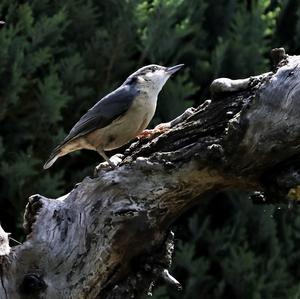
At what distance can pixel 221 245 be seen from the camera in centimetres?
529

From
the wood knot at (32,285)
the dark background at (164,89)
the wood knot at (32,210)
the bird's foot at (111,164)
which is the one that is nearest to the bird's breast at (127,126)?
the bird's foot at (111,164)

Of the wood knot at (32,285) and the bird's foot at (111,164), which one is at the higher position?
the bird's foot at (111,164)

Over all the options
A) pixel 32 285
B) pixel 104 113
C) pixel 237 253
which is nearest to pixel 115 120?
pixel 104 113

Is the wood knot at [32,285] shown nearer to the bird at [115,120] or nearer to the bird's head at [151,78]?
the bird at [115,120]

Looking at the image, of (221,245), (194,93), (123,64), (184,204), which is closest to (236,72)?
(194,93)

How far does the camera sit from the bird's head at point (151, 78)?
459cm

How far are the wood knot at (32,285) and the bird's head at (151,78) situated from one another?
1.19 m

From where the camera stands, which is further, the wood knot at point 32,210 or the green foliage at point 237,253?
the green foliage at point 237,253

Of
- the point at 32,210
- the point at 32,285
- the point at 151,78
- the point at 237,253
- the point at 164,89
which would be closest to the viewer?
the point at 32,285

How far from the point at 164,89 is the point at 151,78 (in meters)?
0.90

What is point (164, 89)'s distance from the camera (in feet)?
→ 18.3

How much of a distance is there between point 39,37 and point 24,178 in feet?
2.82

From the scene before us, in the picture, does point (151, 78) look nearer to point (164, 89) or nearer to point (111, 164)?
point (111, 164)

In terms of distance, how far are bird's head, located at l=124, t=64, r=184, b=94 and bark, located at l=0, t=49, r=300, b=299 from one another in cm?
72
